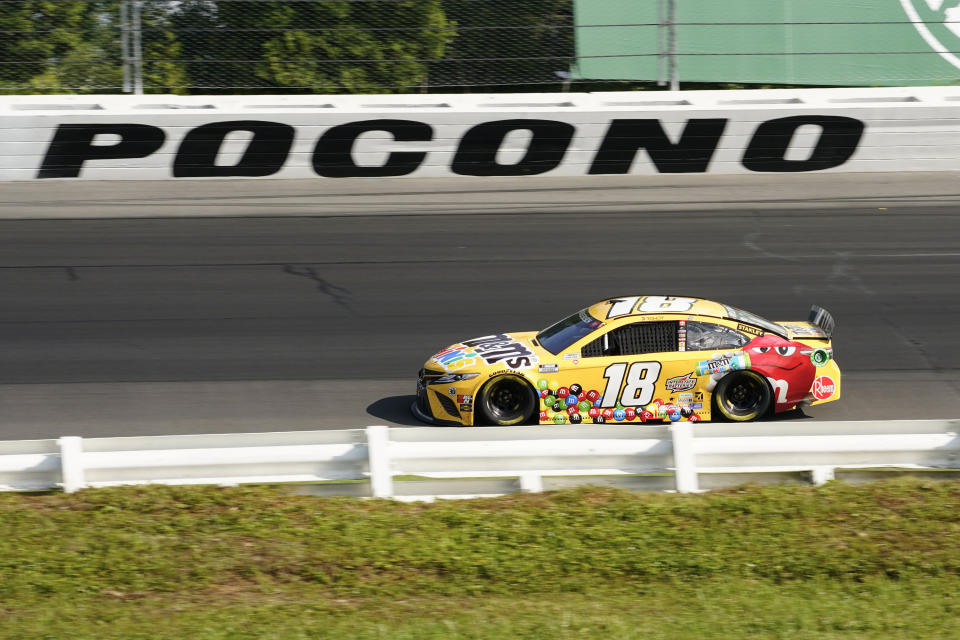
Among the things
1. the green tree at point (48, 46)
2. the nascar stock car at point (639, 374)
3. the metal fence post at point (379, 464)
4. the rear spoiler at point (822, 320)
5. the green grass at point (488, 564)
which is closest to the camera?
the green grass at point (488, 564)

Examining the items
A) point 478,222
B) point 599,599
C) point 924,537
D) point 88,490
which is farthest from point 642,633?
point 478,222

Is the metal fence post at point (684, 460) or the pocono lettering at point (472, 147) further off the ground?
the pocono lettering at point (472, 147)

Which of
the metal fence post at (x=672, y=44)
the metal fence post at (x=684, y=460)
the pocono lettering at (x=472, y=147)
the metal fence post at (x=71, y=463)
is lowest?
the metal fence post at (x=684, y=460)

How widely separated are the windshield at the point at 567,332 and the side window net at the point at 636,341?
0.60ft

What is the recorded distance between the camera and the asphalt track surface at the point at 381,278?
11.1m

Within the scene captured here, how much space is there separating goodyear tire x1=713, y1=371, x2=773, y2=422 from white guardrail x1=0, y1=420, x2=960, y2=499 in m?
2.28

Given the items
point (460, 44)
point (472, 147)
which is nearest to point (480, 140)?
point (472, 147)

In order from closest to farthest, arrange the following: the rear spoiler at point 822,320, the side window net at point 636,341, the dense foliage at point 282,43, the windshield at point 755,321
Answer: the side window net at point 636,341, the windshield at point 755,321, the rear spoiler at point 822,320, the dense foliage at point 282,43

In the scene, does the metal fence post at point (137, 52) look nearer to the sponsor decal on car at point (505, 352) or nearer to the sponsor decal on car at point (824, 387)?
the sponsor decal on car at point (505, 352)

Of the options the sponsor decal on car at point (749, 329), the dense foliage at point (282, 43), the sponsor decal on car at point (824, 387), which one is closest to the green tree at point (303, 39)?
the dense foliage at point (282, 43)

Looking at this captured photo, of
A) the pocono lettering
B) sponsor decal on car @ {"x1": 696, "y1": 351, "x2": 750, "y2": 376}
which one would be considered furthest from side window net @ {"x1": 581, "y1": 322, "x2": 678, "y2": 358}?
the pocono lettering

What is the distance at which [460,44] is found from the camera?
18188mm

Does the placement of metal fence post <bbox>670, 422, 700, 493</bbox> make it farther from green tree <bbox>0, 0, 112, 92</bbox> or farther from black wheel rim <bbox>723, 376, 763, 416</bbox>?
green tree <bbox>0, 0, 112, 92</bbox>

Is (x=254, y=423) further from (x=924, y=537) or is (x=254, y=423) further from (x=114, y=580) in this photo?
(x=924, y=537)
